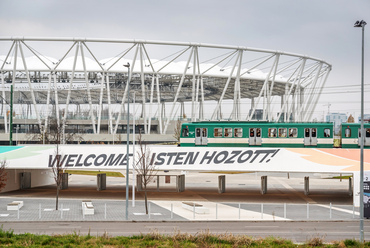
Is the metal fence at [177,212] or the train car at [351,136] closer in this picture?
the metal fence at [177,212]

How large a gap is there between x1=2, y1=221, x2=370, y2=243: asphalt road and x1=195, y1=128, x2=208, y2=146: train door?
1473 cm

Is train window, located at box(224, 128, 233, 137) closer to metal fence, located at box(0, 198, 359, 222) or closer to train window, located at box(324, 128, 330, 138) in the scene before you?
metal fence, located at box(0, 198, 359, 222)

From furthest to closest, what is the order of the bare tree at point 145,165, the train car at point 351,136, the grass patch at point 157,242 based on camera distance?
the train car at point 351,136 < the bare tree at point 145,165 < the grass patch at point 157,242

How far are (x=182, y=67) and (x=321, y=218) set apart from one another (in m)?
55.5

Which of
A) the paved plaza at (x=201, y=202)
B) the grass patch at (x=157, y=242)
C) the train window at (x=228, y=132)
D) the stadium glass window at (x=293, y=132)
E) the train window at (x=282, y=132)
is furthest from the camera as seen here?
the train window at (x=228, y=132)

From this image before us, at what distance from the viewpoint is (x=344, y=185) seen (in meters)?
53.1

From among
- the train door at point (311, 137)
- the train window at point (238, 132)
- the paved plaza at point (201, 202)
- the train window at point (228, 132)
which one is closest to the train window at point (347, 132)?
the train door at point (311, 137)

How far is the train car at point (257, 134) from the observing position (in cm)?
4178

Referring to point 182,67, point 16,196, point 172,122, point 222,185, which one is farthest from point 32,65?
point 222,185

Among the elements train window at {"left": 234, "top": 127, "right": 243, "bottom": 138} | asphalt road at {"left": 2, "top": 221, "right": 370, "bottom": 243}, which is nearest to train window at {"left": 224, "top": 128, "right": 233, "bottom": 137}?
train window at {"left": 234, "top": 127, "right": 243, "bottom": 138}

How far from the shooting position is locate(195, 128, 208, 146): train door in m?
42.5

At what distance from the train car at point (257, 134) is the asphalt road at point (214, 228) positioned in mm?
13842

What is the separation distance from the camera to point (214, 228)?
2570cm

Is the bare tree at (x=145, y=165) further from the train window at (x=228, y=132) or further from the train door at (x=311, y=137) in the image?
the train door at (x=311, y=137)
